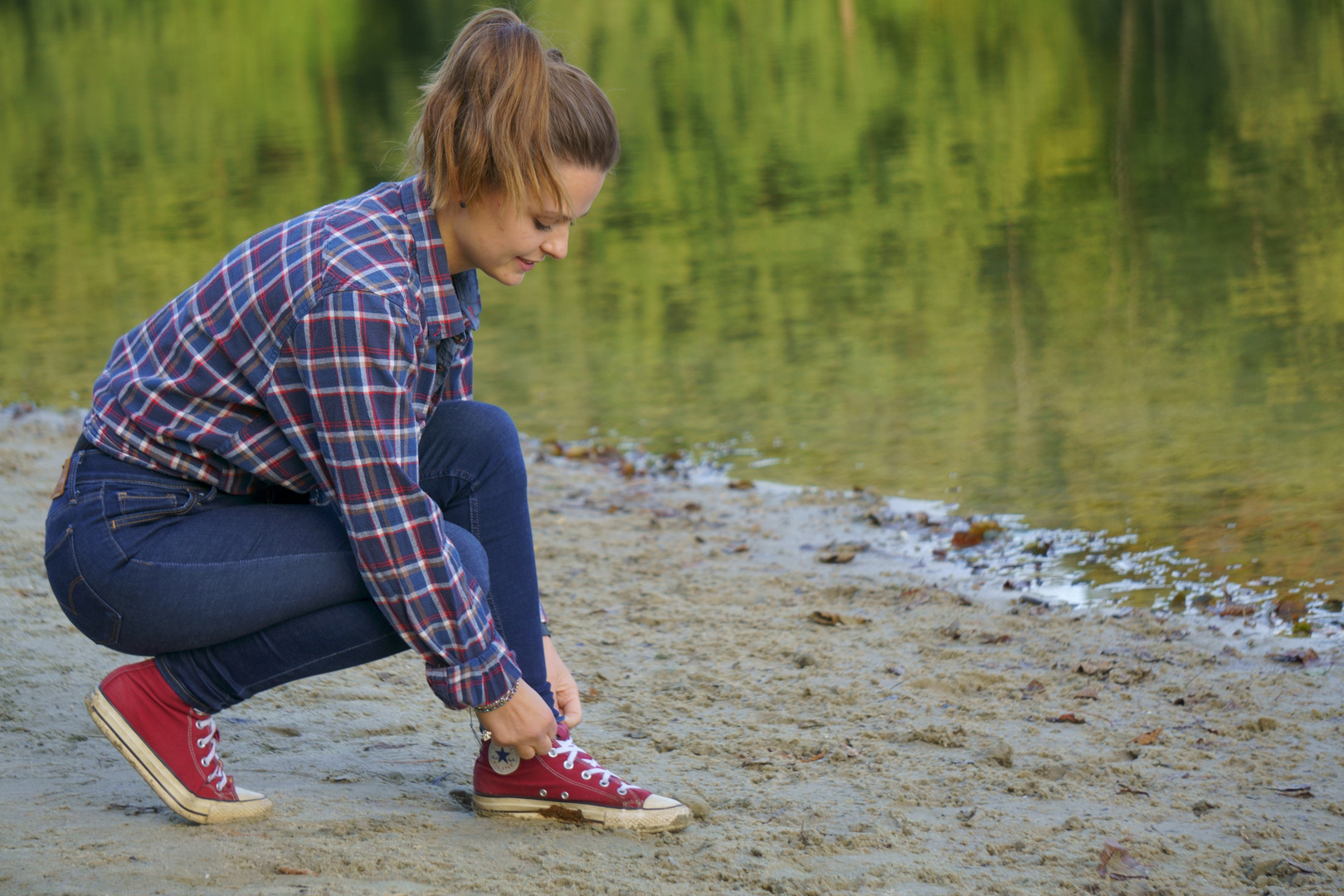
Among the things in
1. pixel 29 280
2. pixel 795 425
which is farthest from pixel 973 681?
pixel 29 280

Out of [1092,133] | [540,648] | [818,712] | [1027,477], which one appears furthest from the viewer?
[1092,133]

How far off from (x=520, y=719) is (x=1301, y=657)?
2173 millimetres

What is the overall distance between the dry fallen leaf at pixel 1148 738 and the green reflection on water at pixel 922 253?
4.75 ft

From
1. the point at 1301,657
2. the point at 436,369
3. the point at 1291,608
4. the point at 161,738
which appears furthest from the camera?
the point at 1291,608

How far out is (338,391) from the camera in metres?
2.12

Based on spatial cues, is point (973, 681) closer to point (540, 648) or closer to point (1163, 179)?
point (540, 648)

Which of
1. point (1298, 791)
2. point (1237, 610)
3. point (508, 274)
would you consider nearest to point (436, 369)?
point (508, 274)

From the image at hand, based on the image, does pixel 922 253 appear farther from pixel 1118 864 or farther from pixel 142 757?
pixel 142 757

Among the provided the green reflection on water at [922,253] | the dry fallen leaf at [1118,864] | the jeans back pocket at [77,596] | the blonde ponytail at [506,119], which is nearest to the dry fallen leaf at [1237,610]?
the green reflection on water at [922,253]

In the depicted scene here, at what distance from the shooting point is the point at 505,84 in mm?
2115

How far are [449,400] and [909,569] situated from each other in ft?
7.11

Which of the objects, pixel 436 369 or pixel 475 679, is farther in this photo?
pixel 436 369

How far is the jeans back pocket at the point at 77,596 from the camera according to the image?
2.28 meters

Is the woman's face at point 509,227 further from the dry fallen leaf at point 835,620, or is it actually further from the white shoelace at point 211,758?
the dry fallen leaf at point 835,620
